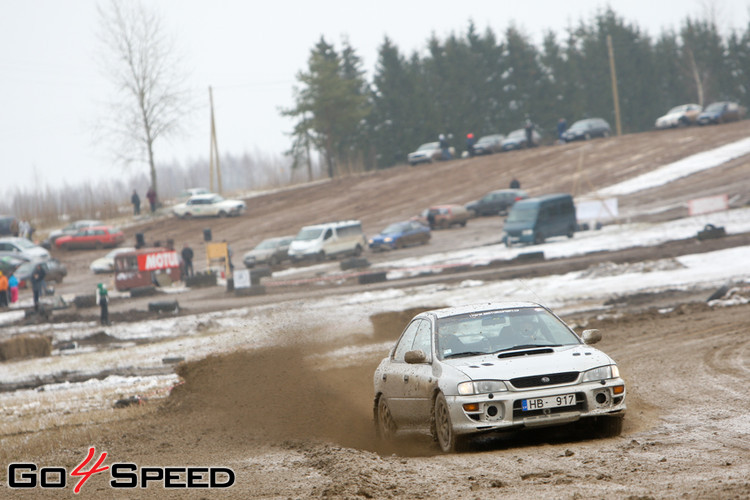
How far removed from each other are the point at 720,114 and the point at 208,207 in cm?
3528

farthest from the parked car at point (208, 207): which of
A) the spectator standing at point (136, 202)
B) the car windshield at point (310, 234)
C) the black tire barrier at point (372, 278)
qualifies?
the black tire barrier at point (372, 278)

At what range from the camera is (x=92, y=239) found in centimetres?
5400

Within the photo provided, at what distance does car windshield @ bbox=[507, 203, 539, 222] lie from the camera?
35469 millimetres

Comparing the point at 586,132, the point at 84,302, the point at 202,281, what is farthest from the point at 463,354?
the point at 586,132

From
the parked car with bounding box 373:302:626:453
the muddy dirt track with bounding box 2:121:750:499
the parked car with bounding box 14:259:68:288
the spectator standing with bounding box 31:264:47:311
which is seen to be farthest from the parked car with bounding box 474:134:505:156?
the parked car with bounding box 373:302:626:453

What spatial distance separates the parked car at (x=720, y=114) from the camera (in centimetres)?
5988

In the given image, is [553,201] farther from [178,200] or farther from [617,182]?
[178,200]

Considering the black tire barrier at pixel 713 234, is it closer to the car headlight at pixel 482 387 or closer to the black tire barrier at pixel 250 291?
the black tire barrier at pixel 250 291

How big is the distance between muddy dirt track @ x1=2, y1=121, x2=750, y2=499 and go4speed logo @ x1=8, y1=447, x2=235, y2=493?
6.3 inches

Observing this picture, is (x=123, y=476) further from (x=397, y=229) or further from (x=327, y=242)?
(x=397, y=229)

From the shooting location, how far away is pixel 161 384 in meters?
16.3

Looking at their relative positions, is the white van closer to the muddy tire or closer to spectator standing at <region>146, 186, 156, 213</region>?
spectator standing at <region>146, 186, 156, 213</region>

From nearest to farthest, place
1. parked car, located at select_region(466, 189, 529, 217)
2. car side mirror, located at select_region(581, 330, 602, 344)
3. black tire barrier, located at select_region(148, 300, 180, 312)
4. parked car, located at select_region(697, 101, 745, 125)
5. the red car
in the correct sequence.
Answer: car side mirror, located at select_region(581, 330, 602, 344)
black tire barrier, located at select_region(148, 300, 180, 312)
parked car, located at select_region(466, 189, 529, 217)
the red car
parked car, located at select_region(697, 101, 745, 125)

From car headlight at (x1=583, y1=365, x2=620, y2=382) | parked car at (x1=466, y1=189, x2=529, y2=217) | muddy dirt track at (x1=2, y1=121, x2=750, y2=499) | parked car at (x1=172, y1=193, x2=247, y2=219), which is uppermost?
parked car at (x1=172, y1=193, x2=247, y2=219)
